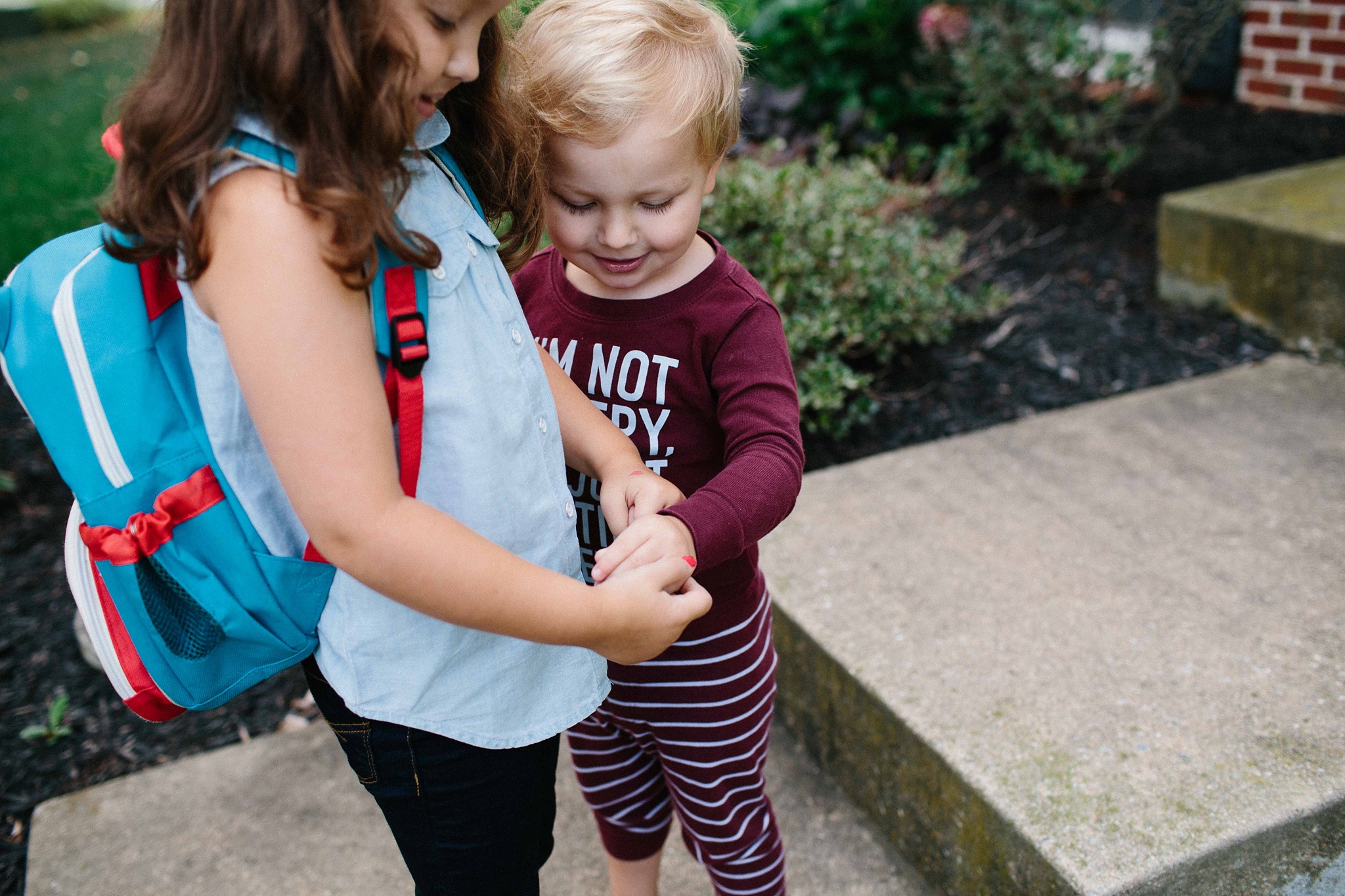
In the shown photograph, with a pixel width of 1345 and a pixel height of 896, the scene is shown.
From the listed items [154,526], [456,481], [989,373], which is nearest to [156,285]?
[154,526]

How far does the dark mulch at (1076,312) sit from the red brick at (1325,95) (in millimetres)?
92

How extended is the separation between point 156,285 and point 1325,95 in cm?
517

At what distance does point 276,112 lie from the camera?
33.7 inches

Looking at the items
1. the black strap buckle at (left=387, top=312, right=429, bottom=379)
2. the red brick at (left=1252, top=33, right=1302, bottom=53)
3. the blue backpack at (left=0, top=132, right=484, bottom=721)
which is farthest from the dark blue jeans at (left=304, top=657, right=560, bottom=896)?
the red brick at (left=1252, top=33, right=1302, bottom=53)

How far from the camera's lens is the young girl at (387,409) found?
853mm

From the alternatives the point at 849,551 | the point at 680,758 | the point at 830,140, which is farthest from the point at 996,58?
the point at 680,758

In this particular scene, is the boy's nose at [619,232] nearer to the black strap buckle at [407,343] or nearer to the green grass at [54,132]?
the black strap buckle at [407,343]

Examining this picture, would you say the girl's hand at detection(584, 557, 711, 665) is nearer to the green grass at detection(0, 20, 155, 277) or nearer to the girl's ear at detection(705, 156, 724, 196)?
the girl's ear at detection(705, 156, 724, 196)

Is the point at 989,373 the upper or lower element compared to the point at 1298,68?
lower

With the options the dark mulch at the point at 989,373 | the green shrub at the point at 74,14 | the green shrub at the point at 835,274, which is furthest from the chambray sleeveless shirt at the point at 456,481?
the green shrub at the point at 74,14

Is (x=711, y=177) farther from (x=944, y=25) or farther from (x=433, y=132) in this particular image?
(x=944, y=25)

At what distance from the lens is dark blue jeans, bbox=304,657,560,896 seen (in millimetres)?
1127

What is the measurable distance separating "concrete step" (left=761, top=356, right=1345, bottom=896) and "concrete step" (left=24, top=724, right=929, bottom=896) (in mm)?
85

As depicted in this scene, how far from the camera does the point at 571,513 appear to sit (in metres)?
1.17
